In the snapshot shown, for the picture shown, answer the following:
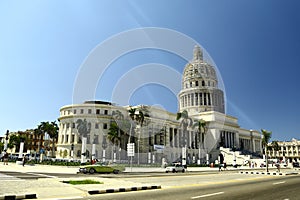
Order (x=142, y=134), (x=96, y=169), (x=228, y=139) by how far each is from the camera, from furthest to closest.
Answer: (x=228, y=139) < (x=142, y=134) < (x=96, y=169)

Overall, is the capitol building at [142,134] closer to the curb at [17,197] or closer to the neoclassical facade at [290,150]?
the curb at [17,197]

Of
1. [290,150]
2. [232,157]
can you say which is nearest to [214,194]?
[232,157]

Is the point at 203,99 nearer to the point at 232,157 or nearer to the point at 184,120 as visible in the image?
the point at 184,120

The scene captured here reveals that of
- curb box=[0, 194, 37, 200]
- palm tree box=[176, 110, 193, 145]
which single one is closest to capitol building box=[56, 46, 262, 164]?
palm tree box=[176, 110, 193, 145]

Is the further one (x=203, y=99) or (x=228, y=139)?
(x=203, y=99)

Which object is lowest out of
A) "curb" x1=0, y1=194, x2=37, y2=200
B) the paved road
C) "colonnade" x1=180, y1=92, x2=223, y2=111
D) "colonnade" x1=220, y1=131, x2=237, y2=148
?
the paved road

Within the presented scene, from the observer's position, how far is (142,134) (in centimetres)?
7888

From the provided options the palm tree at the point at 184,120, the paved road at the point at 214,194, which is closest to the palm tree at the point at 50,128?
the palm tree at the point at 184,120

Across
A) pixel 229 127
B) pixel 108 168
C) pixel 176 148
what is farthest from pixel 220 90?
pixel 108 168

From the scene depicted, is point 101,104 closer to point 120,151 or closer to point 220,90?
point 120,151

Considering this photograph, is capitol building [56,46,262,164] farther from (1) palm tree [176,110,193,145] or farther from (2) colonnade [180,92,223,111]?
(2) colonnade [180,92,223,111]

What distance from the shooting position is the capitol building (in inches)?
2972

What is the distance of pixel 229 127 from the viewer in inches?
4375

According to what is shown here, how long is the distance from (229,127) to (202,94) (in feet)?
67.4
